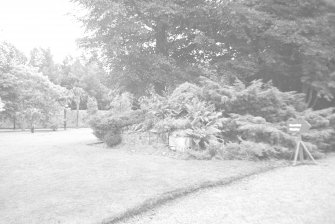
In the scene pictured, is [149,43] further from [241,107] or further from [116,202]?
[116,202]

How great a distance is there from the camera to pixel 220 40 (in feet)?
52.1

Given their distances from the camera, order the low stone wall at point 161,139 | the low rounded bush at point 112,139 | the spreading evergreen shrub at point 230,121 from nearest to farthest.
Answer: the spreading evergreen shrub at point 230,121, the low stone wall at point 161,139, the low rounded bush at point 112,139

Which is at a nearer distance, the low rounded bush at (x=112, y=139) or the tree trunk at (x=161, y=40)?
the low rounded bush at (x=112, y=139)

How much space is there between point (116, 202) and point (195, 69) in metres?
11.1

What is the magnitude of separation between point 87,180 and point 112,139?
15.9 ft

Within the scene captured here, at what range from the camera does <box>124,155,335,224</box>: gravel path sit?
463cm

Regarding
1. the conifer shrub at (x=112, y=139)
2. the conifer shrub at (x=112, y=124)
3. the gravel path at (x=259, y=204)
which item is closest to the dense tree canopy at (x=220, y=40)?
the conifer shrub at (x=112, y=124)

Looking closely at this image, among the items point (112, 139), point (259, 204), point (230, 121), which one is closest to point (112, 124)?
point (112, 139)

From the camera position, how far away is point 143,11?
14477 millimetres

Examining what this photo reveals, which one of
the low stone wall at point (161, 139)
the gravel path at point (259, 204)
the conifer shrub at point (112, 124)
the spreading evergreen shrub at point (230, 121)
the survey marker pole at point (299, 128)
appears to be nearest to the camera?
the gravel path at point (259, 204)

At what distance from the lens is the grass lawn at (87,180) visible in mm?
4734

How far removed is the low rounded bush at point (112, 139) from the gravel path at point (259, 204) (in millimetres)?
5714

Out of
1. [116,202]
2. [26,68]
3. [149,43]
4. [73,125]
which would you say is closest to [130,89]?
[149,43]

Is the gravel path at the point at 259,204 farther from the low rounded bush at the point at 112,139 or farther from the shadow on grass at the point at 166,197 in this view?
the low rounded bush at the point at 112,139
